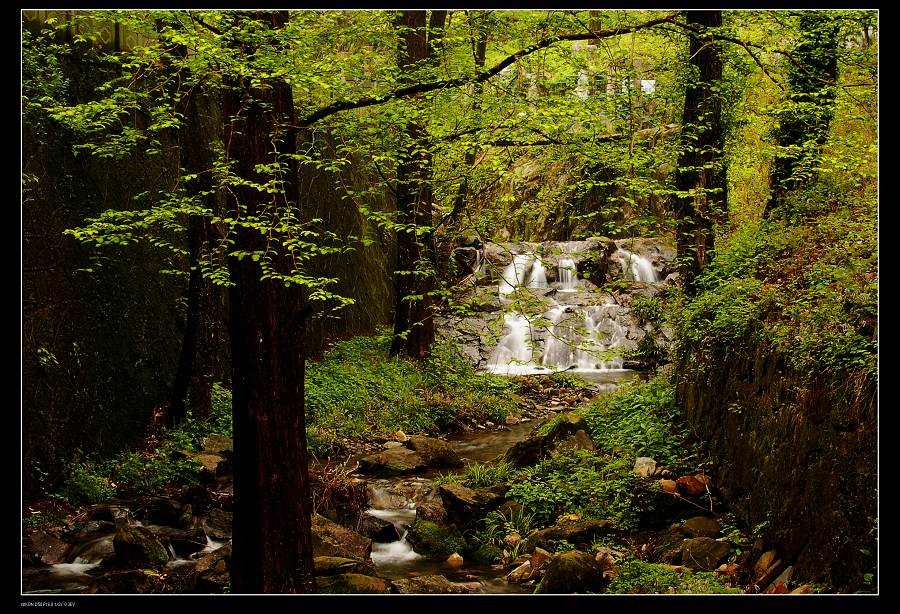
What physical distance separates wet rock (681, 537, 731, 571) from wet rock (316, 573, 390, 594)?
2.69m

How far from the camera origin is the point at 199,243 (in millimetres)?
9617

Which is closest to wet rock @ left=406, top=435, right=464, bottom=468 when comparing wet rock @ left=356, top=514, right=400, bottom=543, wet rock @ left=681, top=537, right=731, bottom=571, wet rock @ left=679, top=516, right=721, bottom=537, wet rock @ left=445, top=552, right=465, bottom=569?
wet rock @ left=356, top=514, right=400, bottom=543

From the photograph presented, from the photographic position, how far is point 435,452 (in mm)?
10586

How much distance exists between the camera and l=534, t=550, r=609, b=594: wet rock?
5.91m

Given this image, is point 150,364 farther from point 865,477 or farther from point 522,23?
point 865,477

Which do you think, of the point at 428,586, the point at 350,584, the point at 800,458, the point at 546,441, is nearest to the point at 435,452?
the point at 546,441

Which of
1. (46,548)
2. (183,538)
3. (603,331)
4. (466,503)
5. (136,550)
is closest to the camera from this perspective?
(136,550)

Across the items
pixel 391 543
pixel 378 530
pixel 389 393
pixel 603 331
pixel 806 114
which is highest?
pixel 806 114

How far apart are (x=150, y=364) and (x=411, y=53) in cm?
703

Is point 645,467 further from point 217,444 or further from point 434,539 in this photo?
point 217,444

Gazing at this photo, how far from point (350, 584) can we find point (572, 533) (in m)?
2.41
